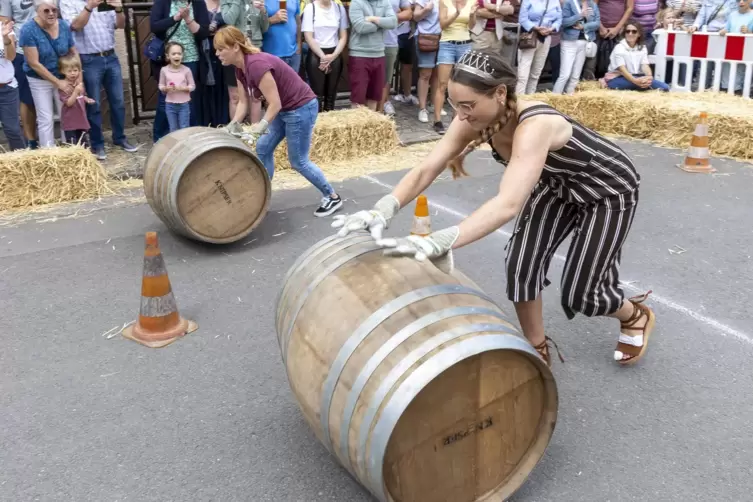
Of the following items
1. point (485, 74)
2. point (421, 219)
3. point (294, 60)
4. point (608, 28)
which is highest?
point (485, 74)

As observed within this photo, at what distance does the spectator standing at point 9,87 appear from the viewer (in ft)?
25.2

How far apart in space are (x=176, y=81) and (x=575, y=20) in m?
6.36

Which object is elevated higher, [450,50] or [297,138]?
[450,50]

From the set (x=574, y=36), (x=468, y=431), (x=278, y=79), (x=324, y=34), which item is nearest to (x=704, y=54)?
(x=574, y=36)

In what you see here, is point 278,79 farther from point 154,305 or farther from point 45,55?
point 45,55

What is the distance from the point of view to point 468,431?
281cm

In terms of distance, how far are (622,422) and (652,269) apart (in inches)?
88.0

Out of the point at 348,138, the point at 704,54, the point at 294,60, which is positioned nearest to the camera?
the point at 348,138

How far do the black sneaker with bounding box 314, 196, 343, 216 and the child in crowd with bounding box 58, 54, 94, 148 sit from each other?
3.00 meters

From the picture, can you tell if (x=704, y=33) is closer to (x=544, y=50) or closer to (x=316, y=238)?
(x=544, y=50)

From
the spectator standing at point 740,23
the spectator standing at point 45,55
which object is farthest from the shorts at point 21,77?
the spectator standing at point 740,23

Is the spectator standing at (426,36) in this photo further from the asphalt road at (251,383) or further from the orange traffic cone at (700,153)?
the asphalt road at (251,383)

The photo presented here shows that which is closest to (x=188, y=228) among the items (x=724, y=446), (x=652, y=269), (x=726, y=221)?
(x=652, y=269)

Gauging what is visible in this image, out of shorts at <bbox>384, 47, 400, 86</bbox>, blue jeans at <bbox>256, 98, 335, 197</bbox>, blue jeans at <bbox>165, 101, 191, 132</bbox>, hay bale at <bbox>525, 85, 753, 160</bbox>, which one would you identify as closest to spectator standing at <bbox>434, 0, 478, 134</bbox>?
shorts at <bbox>384, 47, 400, 86</bbox>
